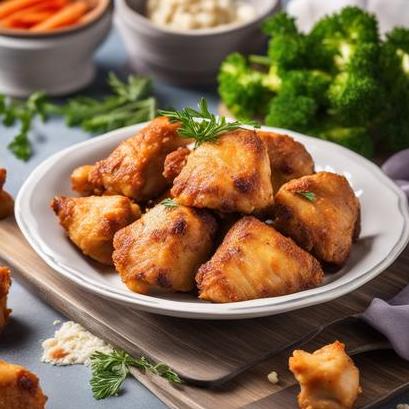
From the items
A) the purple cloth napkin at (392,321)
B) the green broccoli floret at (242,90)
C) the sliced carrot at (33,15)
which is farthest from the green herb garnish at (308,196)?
the sliced carrot at (33,15)

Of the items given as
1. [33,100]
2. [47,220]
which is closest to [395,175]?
[47,220]

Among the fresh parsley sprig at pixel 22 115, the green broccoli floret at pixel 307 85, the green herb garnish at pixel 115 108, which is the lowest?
the fresh parsley sprig at pixel 22 115

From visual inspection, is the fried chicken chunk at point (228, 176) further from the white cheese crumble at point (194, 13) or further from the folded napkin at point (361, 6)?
the folded napkin at point (361, 6)

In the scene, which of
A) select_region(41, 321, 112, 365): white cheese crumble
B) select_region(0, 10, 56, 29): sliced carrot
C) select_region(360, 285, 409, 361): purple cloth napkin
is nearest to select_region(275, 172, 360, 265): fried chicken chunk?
select_region(360, 285, 409, 361): purple cloth napkin

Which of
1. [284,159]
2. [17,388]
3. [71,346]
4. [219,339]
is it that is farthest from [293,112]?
[17,388]

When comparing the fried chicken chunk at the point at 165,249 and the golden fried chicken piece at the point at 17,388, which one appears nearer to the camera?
the golden fried chicken piece at the point at 17,388

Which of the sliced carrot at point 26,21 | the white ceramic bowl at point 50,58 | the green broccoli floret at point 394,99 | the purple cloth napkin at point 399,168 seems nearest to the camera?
the purple cloth napkin at point 399,168
